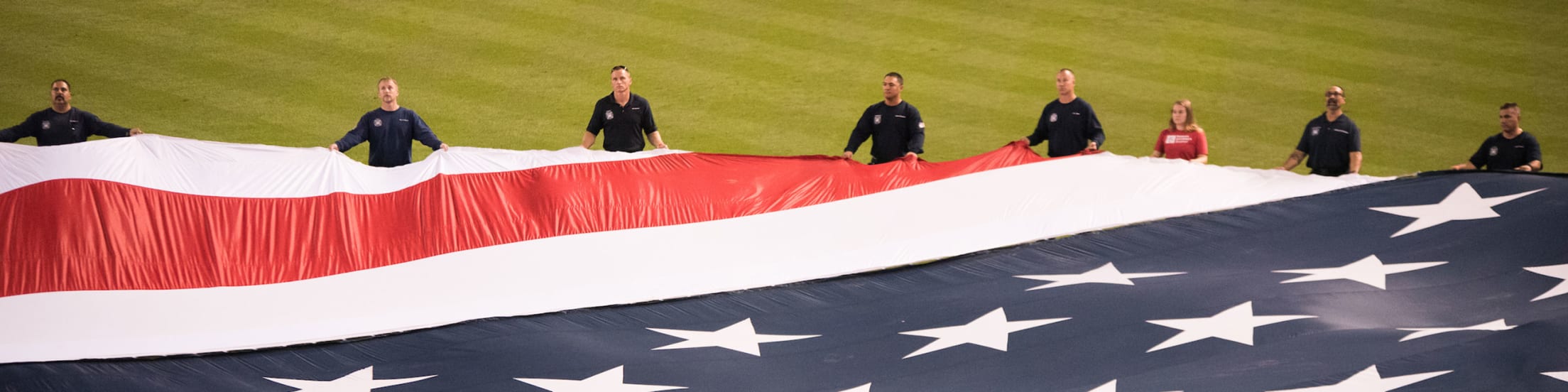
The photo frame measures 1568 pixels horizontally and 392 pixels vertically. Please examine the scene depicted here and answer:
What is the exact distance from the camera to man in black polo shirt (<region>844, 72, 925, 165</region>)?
10.2 metres

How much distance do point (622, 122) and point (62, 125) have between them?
4.29 meters

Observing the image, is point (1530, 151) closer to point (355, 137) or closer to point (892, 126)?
point (892, 126)

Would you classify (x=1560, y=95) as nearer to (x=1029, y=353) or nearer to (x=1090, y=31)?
(x=1090, y=31)

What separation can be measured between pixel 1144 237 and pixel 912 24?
28.8 ft

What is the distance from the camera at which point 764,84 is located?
14.9 metres

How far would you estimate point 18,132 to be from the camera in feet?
32.5

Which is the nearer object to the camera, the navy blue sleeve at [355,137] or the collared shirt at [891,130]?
the navy blue sleeve at [355,137]

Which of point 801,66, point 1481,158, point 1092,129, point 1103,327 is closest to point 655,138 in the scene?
point 1092,129

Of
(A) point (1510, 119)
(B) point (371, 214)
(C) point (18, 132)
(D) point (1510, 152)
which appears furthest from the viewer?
(C) point (18, 132)

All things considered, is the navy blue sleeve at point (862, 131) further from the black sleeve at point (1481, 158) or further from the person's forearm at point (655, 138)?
the black sleeve at point (1481, 158)

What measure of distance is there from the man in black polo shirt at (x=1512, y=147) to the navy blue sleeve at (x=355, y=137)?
26.0ft

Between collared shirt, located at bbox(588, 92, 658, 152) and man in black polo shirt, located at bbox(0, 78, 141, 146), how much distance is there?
11.7ft

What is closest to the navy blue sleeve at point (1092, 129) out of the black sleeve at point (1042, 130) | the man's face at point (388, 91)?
the black sleeve at point (1042, 130)

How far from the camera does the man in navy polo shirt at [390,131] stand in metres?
9.70
